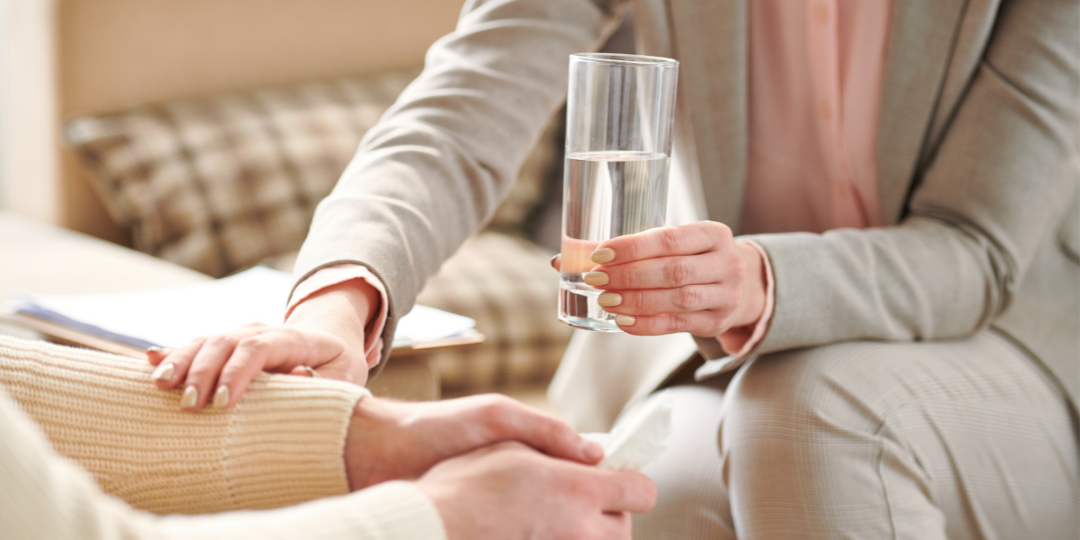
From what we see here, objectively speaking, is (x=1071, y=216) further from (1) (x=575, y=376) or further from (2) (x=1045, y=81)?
(1) (x=575, y=376)

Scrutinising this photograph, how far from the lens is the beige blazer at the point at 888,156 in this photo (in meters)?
0.81

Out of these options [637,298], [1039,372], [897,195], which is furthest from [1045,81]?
[637,298]

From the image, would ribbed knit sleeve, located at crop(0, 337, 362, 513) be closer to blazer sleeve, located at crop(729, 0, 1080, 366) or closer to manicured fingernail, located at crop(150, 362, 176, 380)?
manicured fingernail, located at crop(150, 362, 176, 380)

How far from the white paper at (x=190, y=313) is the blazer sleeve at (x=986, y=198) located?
41 centimetres

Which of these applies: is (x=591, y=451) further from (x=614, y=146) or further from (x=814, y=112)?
(x=814, y=112)

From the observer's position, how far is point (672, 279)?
0.64 metres

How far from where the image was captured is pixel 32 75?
1.94m

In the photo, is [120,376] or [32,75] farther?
[32,75]

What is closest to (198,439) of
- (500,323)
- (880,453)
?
(880,453)

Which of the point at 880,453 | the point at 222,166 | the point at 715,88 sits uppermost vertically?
the point at 715,88

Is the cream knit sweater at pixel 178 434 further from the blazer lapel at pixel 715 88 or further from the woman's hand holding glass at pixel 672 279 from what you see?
the blazer lapel at pixel 715 88

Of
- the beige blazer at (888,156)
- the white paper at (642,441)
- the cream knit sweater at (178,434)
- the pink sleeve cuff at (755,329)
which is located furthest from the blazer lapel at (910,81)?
the cream knit sweater at (178,434)

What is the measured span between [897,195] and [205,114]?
159 centimetres

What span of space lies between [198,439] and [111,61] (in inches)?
67.9
